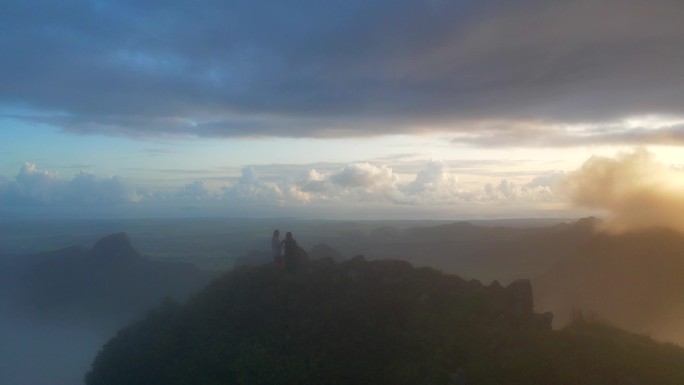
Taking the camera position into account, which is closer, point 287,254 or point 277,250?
point 287,254

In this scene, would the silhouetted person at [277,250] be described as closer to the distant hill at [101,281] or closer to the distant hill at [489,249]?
the distant hill at [489,249]

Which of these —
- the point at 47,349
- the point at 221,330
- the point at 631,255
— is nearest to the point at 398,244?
the point at 631,255

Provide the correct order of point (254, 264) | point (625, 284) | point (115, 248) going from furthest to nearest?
point (115, 248) → point (625, 284) → point (254, 264)

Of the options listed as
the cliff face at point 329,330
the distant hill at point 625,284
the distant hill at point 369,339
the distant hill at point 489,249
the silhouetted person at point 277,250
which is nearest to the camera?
the distant hill at point 369,339

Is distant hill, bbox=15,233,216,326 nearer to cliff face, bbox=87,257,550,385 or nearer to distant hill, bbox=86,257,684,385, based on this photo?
cliff face, bbox=87,257,550,385

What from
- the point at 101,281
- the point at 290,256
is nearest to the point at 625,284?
the point at 290,256

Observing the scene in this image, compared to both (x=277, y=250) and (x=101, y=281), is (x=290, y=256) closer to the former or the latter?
(x=277, y=250)

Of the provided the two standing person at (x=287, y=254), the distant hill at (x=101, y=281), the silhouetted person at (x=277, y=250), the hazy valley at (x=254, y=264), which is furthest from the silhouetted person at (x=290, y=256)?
the distant hill at (x=101, y=281)

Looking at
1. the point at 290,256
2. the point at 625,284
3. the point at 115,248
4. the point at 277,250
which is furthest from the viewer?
the point at 115,248
